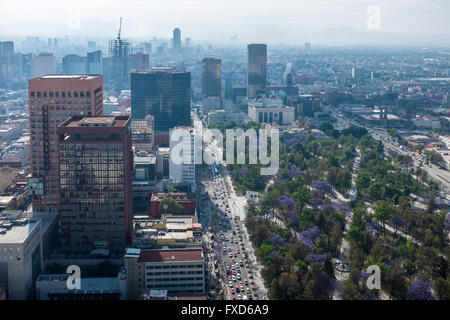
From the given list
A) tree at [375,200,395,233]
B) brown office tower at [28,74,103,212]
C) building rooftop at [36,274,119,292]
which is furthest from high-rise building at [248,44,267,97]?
building rooftop at [36,274,119,292]

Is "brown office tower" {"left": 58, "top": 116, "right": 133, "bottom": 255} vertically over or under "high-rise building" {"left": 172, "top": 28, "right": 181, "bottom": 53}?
under

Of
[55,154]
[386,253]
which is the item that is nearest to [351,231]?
[386,253]

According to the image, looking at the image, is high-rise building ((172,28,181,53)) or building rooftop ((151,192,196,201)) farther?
high-rise building ((172,28,181,53))

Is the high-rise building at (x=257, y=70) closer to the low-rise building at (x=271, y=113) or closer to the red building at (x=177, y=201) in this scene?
the low-rise building at (x=271, y=113)

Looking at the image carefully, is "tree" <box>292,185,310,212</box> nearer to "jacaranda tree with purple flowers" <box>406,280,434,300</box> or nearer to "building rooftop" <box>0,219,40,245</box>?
"jacaranda tree with purple flowers" <box>406,280,434,300</box>

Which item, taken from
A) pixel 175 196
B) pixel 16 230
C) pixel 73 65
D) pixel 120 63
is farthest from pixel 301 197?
pixel 73 65

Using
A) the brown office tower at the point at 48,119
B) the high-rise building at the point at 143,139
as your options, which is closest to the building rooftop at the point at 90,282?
the brown office tower at the point at 48,119
